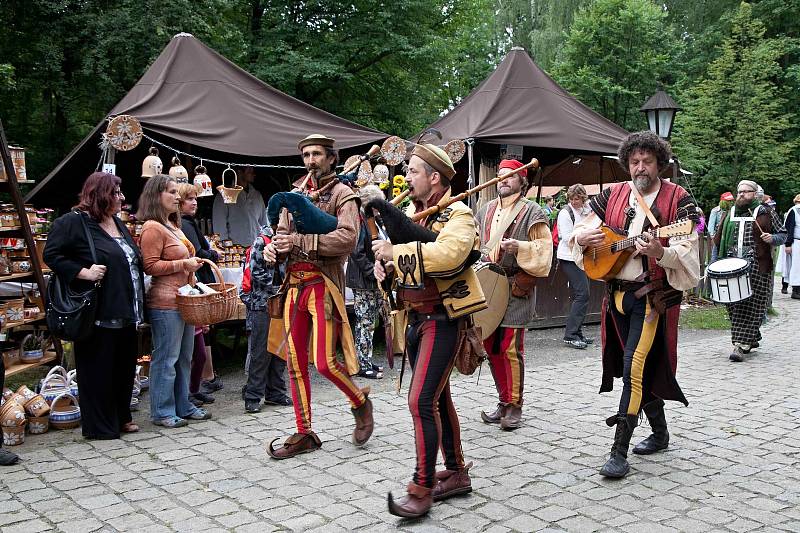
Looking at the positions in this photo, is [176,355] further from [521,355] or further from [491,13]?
[491,13]

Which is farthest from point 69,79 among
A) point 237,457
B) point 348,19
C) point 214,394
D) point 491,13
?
point 491,13

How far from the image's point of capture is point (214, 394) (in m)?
6.90

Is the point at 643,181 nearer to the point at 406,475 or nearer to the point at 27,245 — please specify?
the point at 406,475

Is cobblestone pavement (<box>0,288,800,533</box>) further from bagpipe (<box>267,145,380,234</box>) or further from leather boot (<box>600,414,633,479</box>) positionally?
bagpipe (<box>267,145,380,234</box>)

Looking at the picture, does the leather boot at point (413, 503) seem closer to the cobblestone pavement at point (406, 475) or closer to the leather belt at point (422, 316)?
the cobblestone pavement at point (406, 475)

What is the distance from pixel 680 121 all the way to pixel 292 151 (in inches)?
849

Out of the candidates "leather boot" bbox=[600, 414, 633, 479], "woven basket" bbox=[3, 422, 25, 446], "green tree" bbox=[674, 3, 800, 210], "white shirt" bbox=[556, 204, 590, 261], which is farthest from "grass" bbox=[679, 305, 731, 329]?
"green tree" bbox=[674, 3, 800, 210]

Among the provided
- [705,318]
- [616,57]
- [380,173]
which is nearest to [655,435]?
[380,173]

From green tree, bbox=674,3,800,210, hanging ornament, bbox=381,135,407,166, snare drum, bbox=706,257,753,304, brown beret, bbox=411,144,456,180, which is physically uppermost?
green tree, bbox=674,3,800,210

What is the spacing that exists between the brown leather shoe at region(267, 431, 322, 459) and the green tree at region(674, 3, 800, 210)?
77.7 feet

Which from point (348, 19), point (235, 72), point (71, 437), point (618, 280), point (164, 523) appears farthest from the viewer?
point (348, 19)

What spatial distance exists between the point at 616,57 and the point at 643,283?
→ 25.1 metres

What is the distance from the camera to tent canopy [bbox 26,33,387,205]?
27.1 feet

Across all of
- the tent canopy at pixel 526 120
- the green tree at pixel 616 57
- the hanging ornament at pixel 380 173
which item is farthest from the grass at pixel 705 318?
the green tree at pixel 616 57
